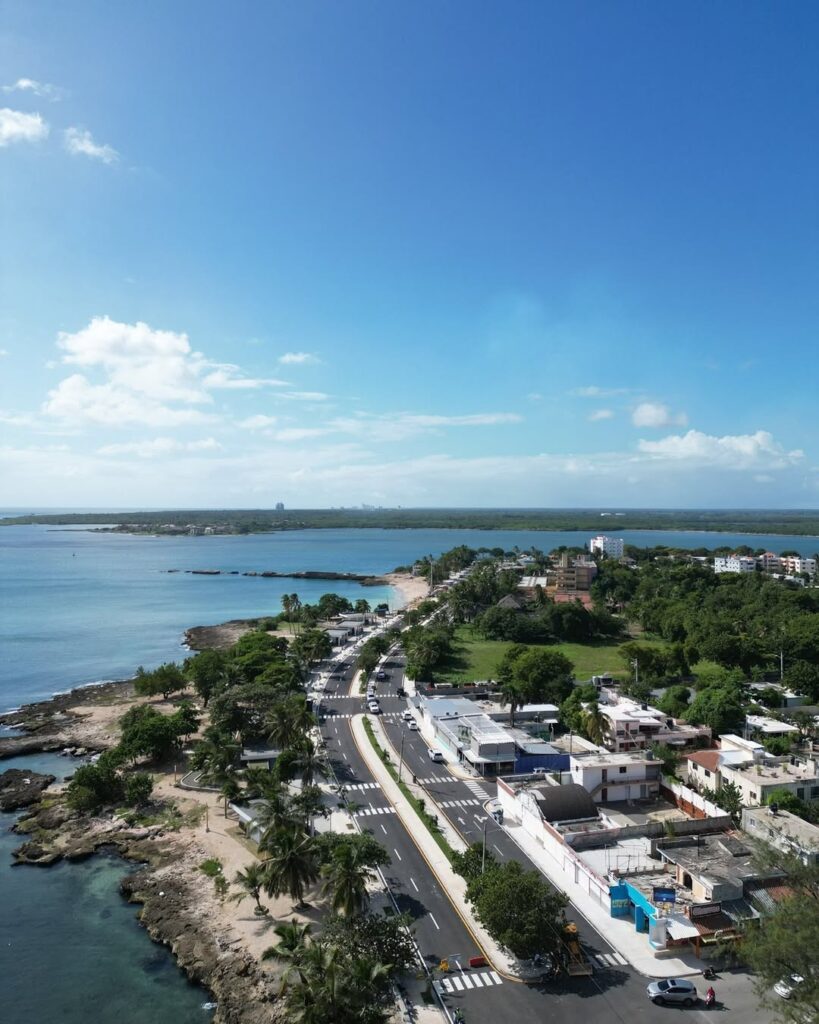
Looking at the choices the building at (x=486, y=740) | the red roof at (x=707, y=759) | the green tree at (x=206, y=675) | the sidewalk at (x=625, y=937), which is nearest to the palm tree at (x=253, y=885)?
the sidewalk at (x=625, y=937)

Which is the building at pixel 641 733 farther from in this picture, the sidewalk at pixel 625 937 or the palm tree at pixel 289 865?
the palm tree at pixel 289 865

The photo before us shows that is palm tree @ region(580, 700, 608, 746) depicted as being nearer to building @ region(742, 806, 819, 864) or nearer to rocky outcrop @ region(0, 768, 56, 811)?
building @ region(742, 806, 819, 864)

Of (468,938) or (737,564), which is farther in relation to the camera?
(737,564)

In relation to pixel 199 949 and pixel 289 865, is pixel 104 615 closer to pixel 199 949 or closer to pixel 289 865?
pixel 199 949

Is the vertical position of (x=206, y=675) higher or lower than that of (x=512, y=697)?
higher

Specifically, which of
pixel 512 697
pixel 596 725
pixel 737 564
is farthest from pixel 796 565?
pixel 596 725

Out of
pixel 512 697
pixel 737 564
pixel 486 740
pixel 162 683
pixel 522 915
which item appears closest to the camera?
pixel 522 915
